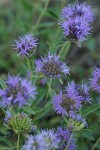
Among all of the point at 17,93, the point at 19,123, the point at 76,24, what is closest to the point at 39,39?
the point at 76,24

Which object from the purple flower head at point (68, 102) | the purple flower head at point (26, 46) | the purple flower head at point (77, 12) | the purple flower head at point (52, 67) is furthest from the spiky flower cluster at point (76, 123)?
the purple flower head at point (77, 12)

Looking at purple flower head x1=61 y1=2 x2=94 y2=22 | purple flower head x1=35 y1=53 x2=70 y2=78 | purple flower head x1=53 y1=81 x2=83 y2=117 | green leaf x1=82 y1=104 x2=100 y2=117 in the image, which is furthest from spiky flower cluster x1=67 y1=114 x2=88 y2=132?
purple flower head x1=61 y1=2 x2=94 y2=22

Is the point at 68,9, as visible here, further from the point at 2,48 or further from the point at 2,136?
the point at 2,48

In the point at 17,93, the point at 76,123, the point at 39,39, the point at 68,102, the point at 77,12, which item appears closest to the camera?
the point at 17,93

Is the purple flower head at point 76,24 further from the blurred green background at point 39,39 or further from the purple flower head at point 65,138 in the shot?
the blurred green background at point 39,39

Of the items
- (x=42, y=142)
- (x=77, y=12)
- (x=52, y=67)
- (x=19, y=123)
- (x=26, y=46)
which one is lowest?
(x=42, y=142)

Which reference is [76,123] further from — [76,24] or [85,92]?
[76,24]

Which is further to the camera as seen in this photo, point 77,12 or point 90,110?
point 77,12

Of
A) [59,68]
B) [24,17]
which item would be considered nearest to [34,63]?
[59,68]
